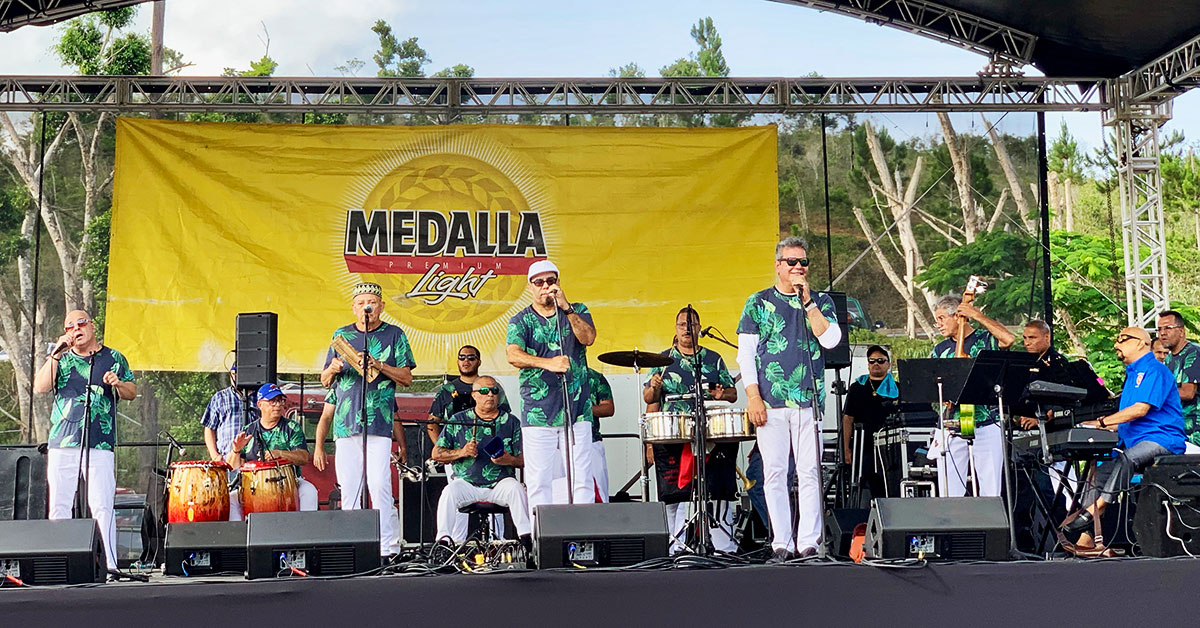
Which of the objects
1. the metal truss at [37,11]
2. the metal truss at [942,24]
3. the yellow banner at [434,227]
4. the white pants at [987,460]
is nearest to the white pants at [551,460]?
the white pants at [987,460]

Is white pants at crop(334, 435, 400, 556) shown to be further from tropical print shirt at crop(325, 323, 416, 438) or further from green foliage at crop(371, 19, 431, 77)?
green foliage at crop(371, 19, 431, 77)

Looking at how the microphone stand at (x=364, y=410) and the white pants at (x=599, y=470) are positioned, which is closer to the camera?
the microphone stand at (x=364, y=410)

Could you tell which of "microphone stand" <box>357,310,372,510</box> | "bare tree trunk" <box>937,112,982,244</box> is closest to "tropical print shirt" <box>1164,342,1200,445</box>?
"bare tree trunk" <box>937,112,982,244</box>

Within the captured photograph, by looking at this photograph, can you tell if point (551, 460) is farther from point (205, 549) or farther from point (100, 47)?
point (100, 47)

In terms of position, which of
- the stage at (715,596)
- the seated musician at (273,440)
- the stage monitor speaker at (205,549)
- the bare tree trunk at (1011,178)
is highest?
the bare tree trunk at (1011,178)

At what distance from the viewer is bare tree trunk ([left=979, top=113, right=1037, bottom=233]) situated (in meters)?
10.7

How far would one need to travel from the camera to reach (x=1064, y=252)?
2191cm

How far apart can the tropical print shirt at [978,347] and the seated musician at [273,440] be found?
431 centimetres

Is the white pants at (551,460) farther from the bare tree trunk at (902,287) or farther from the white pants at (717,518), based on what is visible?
the bare tree trunk at (902,287)

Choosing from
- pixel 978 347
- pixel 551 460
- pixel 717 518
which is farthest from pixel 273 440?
pixel 978 347

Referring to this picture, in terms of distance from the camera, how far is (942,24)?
975cm

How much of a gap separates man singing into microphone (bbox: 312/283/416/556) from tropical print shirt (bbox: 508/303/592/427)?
2.74 feet

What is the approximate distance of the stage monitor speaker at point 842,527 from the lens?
21.8ft

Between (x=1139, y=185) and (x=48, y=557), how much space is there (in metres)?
8.73
